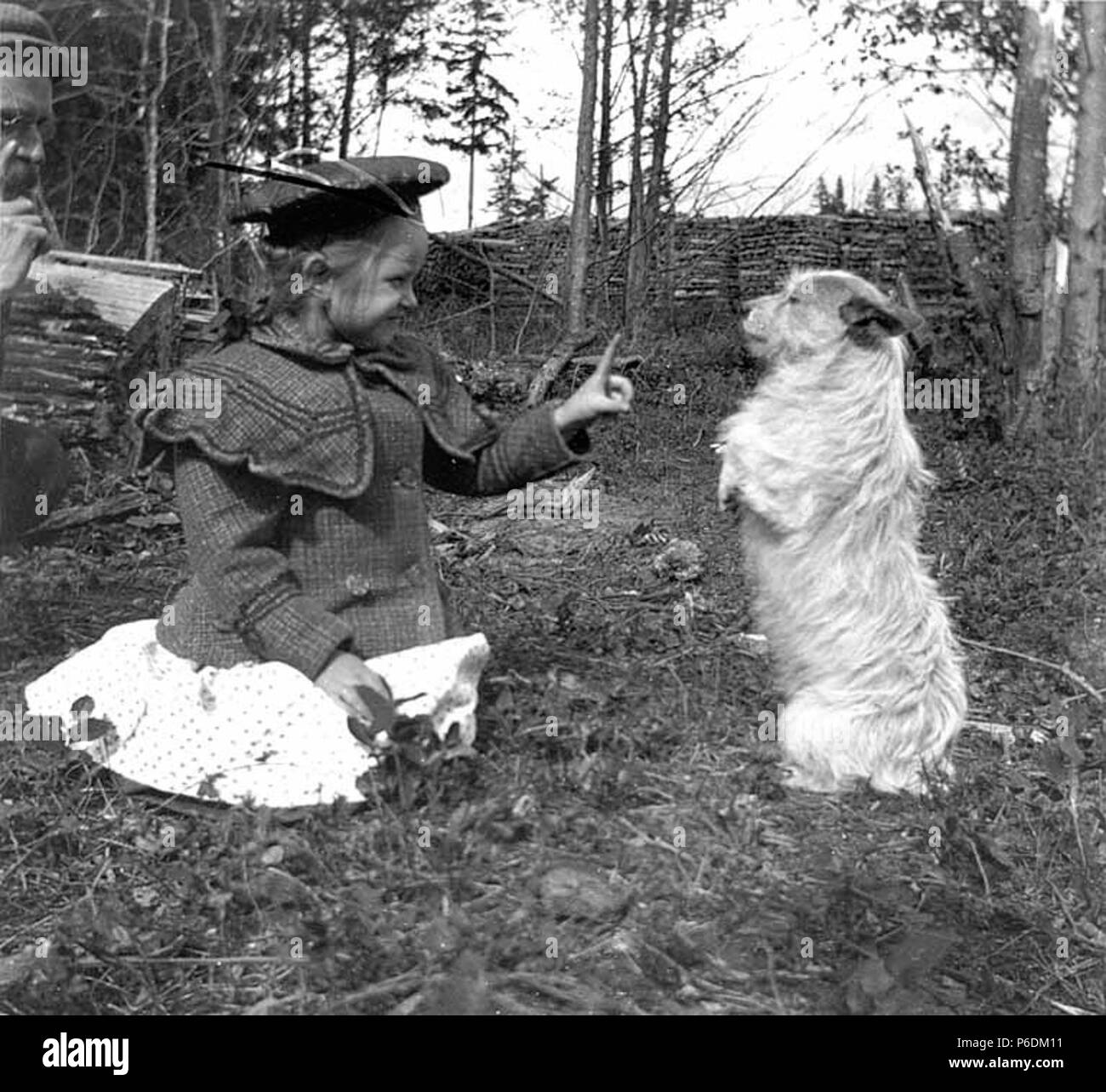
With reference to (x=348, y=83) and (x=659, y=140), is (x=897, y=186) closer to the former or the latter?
(x=659, y=140)

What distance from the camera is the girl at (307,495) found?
281 centimetres

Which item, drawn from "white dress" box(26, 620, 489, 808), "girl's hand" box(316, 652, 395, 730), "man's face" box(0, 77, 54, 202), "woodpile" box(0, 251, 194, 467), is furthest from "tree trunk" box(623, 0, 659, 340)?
"woodpile" box(0, 251, 194, 467)

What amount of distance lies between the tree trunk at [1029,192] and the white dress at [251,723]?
1973 millimetres

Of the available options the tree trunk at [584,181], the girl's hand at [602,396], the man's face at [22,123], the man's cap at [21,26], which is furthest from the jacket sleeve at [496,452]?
the man's cap at [21,26]

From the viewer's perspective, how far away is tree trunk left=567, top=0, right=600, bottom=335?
332 cm

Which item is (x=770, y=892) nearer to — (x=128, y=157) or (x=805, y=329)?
(x=805, y=329)

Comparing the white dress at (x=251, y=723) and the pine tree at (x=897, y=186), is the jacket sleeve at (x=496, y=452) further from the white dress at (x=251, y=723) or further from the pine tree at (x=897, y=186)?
the pine tree at (x=897, y=186)

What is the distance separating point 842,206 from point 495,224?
3.97ft

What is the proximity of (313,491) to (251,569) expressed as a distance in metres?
0.20

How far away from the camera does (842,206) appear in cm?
409

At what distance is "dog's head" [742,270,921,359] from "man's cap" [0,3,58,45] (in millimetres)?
1872

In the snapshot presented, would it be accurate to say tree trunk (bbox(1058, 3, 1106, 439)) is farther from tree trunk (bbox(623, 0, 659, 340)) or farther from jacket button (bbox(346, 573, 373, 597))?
jacket button (bbox(346, 573, 373, 597))
